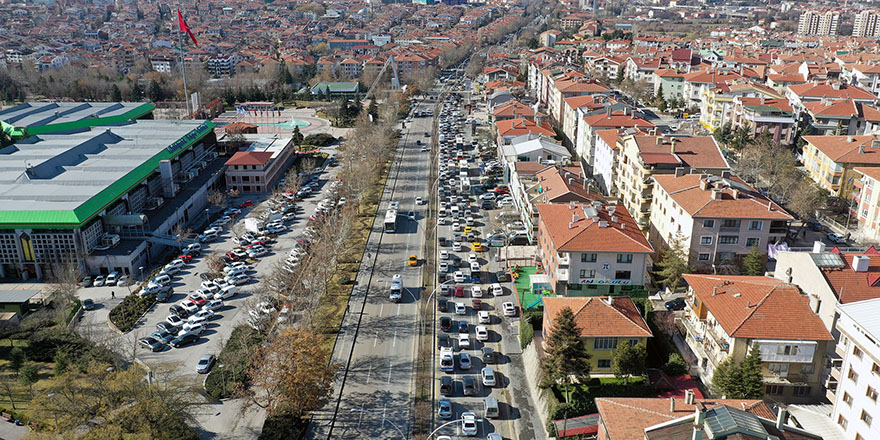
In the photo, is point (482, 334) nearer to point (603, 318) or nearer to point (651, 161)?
point (603, 318)

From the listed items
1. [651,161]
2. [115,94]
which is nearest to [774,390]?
[651,161]

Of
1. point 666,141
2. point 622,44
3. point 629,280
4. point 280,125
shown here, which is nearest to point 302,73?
point 280,125

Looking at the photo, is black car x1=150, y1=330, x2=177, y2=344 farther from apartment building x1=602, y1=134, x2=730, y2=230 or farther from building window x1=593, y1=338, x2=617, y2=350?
apartment building x1=602, y1=134, x2=730, y2=230

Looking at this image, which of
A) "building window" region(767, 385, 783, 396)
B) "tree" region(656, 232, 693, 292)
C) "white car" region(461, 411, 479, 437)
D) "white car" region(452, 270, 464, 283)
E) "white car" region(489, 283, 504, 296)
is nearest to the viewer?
"white car" region(461, 411, 479, 437)

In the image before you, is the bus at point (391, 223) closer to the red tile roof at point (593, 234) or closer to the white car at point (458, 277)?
the white car at point (458, 277)

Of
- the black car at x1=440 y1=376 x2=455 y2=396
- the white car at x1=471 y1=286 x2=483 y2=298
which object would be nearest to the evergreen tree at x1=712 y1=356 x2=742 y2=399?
the black car at x1=440 y1=376 x2=455 y2=396

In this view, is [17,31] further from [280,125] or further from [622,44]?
[622,44]
